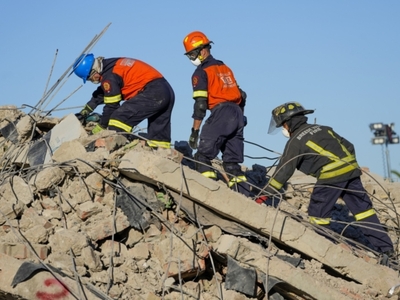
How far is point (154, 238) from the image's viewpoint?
7629 millimetres

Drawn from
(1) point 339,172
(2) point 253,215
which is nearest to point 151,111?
(1) point 339,172

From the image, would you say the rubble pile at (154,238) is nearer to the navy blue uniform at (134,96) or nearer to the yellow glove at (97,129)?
the yellow glove at (97,129)

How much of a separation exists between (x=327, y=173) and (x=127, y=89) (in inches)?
107

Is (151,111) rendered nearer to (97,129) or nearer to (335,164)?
(97,129)

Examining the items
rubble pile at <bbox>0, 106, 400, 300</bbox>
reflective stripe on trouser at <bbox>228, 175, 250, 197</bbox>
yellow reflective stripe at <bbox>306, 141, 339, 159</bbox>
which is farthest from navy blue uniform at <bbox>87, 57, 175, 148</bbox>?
yellow reflective stripe at <bbox>306, 141, 339, 159</bbox>

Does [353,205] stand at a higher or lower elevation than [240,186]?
higher

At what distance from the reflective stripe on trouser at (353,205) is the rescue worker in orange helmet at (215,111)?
88cm

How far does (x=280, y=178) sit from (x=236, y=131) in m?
1.19

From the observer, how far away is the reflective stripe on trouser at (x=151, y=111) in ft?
31.2

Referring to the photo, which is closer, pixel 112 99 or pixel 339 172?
pixel 339 172

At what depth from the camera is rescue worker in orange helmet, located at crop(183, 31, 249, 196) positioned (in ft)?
30.6

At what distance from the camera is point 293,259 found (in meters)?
7.56

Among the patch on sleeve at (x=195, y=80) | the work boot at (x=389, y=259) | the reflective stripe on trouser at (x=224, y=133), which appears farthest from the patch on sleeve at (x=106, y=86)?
the work boot at (x=389, y=259)

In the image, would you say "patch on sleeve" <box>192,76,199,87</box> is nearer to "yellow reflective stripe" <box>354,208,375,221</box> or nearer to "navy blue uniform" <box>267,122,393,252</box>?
"navy blue uniform" <box>267,122,393,252</box>
